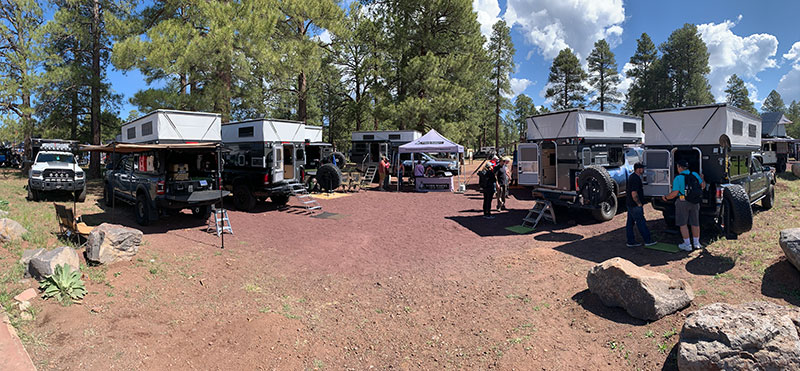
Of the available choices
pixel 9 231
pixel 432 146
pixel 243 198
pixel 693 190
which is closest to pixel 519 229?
Answer: pixel 693 190

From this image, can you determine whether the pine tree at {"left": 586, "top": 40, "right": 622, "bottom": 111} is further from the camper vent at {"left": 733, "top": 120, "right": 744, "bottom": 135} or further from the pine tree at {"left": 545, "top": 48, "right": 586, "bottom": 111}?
the camper vent at {"left": 733, "top": 120, "right": 744, "bottom": 135}

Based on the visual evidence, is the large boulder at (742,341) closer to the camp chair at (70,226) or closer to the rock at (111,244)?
the rock at (111,244)

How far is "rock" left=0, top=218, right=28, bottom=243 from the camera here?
690 centimetres

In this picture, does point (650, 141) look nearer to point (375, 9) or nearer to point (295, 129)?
point (295, 129)

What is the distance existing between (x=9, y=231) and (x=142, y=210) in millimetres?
3138

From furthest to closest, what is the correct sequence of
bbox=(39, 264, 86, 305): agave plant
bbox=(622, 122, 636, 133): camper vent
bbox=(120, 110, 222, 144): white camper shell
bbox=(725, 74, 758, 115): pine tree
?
1. bbox=(725, 74, 758, 115): pine tree
2. bbox=(622, 122, 636, 133): camper vent
3. bbox=(120, 110, 222, 144): white camper shell
4. bbox=(39, 264, 86, 305): agave plant

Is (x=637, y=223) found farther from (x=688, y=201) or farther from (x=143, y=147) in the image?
(x=143, y=147)

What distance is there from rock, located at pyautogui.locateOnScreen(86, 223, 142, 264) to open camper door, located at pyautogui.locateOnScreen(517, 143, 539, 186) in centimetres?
944

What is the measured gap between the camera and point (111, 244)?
21.5 feet

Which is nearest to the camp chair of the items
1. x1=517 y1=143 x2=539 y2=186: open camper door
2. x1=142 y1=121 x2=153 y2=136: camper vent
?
x1=142 y1=121 x2=153 y2=136: camper vent

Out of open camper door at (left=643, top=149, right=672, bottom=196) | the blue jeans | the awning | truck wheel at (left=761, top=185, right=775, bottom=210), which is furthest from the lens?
truck wheel at (left=761, top=185, right=775, bottom=210)

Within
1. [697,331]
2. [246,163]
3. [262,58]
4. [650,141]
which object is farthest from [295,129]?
[697,331]

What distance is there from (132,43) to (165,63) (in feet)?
4.25

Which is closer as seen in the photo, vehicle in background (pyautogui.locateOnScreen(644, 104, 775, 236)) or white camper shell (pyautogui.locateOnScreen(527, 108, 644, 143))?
vehicle in background (pyautogui.locateOnScreen(644, 104, 775, 236))
